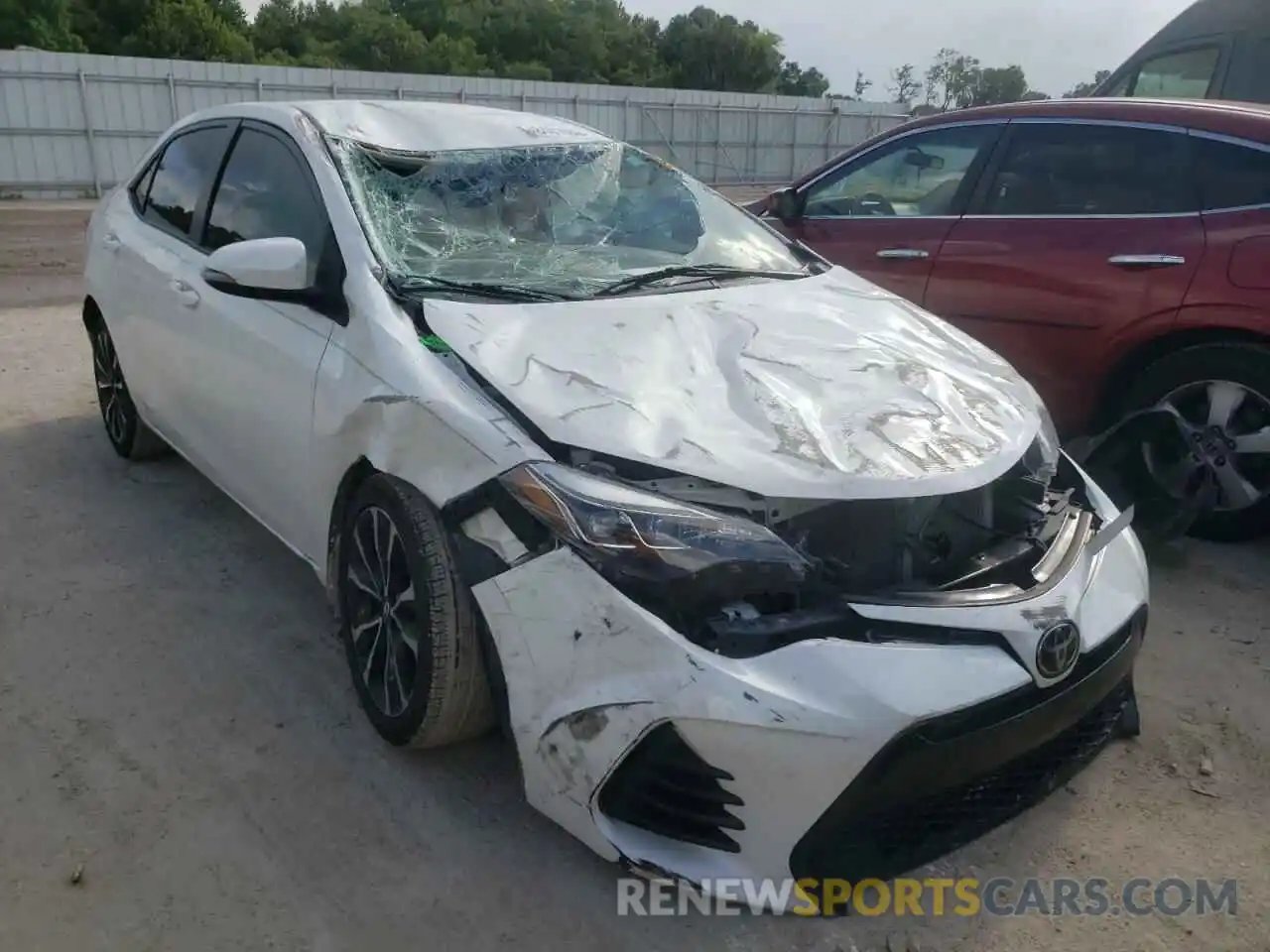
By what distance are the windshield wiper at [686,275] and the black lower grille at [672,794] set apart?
4.50 ft

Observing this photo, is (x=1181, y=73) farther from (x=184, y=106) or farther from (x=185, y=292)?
(x=184, y=106)

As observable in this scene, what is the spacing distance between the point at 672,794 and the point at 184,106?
2258 cm

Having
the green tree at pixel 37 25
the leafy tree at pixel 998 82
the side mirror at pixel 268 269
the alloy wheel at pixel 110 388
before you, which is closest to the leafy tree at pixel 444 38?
the green tree at pixel 37 25

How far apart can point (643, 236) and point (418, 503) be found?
1438 millimetres

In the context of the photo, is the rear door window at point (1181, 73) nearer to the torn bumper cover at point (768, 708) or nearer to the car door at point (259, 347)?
the car door at point (259, 347)

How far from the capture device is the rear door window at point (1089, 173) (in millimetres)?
4145

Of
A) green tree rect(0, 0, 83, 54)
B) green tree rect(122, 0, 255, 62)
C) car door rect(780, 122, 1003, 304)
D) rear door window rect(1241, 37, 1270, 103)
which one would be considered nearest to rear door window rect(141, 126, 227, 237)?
car door rect(780, 122, 1003, 304)

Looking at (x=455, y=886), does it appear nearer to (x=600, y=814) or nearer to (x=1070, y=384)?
(x=600, y=814)

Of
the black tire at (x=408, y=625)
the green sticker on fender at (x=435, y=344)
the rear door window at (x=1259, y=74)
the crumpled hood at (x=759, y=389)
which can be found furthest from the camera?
the rear door window at (x=1259, y=74)

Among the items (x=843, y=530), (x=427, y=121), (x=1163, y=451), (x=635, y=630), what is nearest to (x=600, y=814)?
(x=635, y=630)

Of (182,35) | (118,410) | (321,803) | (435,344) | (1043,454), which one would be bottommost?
(321,803)

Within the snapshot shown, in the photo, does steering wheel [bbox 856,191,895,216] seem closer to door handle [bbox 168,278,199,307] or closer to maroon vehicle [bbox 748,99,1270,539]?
maroon vehicle [bbox 748,99,1270,539]

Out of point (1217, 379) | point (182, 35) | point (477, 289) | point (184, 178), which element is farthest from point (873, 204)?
point (182, 35)

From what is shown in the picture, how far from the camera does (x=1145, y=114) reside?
4.27 m
